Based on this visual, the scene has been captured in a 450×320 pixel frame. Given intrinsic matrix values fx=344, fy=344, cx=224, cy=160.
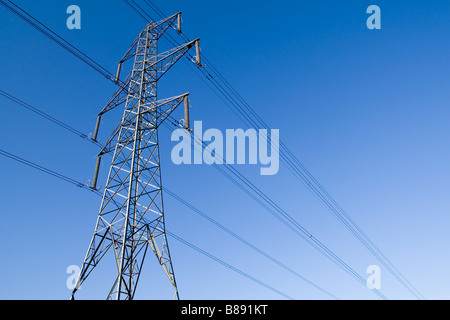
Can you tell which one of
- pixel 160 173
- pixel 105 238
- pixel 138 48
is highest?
pixel 138 48

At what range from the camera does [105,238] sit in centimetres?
1512

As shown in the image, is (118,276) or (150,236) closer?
(118,276)

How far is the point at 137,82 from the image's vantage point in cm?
1916
